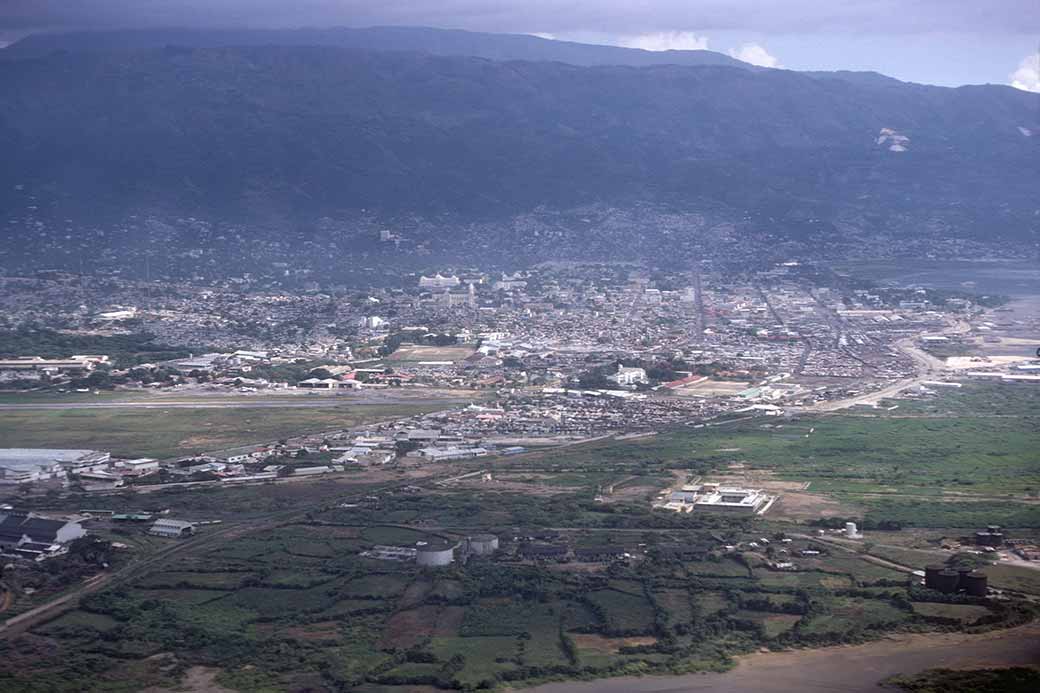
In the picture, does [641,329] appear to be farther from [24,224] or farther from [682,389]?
[24,224]

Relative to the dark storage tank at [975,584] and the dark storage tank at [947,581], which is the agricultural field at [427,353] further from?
the dark storage tank at [975,584]

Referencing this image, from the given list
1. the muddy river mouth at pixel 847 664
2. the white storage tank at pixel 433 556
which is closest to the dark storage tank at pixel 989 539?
the muddy river mouth at pixel 847 664

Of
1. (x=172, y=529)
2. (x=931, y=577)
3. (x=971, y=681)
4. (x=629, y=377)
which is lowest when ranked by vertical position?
(x=629, y=377)

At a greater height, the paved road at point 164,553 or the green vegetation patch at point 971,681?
the green vegetation patch at point 971,681

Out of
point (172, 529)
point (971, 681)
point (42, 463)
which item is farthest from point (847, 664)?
point (42, 463)

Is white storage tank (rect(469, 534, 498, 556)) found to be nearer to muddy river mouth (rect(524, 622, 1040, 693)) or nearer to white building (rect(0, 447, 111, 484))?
muddy river mouth (rect(524, 622, 1040, 693))

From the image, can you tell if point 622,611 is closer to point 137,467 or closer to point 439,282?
point 137,467

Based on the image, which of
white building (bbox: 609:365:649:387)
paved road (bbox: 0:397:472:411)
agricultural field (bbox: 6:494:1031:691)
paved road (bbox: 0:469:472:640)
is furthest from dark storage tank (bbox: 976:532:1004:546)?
white building (bbox: 609:365:649:387)

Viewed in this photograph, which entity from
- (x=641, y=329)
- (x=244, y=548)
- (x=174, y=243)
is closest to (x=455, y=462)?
(x=244, y=548)
